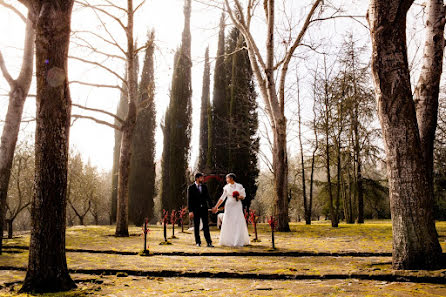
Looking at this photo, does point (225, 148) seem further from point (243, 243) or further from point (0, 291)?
point (0, 291)

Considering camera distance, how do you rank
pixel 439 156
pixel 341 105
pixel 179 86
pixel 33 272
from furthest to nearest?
pixel 179 86 → pixel 439 156 → pixel 341 105 → pixel 33 272

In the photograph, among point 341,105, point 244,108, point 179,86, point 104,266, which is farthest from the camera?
point 179,86

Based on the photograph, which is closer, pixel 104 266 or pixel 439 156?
pixel 104 266

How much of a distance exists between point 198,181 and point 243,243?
213 cm

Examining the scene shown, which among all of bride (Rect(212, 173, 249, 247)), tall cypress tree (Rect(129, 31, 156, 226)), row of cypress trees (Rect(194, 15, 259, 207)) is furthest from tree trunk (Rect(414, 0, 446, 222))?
tall cypress tree (Rect(129, 31, 156, 226))

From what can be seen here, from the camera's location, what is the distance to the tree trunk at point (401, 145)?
4.43 meters

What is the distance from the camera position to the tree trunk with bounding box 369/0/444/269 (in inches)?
174

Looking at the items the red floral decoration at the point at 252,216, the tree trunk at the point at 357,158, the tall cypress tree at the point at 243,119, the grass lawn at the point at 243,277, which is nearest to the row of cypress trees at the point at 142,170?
the tall cypress tree at the point at 243,119

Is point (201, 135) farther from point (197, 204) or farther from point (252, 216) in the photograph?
point (197, 204)

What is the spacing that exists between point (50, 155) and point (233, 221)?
6.02m

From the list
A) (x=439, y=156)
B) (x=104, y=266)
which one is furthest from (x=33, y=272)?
(x=439, y=156)

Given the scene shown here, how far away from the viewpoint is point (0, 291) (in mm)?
3930

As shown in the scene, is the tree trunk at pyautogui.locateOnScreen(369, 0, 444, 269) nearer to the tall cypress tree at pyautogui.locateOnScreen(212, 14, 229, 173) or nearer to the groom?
the groom

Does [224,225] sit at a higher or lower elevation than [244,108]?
lower
